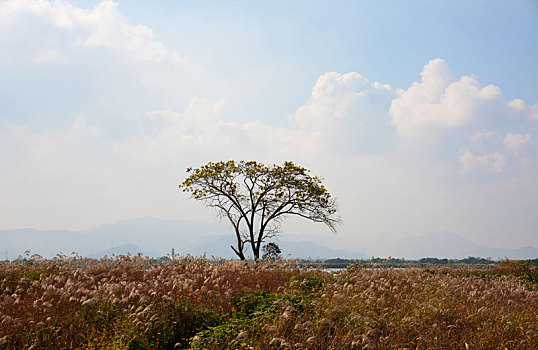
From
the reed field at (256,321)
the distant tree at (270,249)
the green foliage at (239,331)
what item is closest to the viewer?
the green foliage at (239,331)

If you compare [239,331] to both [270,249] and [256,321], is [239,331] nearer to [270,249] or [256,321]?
[256,321]

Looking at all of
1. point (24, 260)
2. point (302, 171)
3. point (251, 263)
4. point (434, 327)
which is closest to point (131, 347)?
point (434, 327)

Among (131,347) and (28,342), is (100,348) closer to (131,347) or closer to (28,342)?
(131,347)

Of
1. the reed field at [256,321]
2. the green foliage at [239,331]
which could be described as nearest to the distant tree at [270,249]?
the reed field at [256,321]

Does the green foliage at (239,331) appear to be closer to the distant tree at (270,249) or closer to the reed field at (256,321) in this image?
the reed field at (256,321)

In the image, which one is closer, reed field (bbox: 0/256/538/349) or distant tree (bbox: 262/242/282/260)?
reed field (bbox: 0/256/538/349)

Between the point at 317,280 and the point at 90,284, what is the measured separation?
6.46 meters

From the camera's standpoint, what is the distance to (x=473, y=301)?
9594 millimetres

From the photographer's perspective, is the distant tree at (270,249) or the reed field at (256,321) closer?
the reed field at (256,321)

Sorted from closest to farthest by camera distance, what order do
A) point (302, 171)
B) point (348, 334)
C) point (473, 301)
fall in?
point (348, 334) < point (473, 301) < point (302, 171)

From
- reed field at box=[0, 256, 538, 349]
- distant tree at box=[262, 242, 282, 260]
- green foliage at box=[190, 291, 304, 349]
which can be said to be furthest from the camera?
distant tree at box=[262, 242, 282, 260]

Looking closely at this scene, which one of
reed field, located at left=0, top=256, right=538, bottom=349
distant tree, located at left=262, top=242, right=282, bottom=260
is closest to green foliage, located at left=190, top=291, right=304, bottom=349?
reed field, located at left=0, top=256, right=538, bottom=349

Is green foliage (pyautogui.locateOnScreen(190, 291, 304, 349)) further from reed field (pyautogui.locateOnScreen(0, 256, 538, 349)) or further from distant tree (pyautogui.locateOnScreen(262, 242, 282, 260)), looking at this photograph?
distant tree (pyautogui.locateOnScreen(262, 242, 282, 260))

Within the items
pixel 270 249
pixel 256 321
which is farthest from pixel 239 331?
pixel 270 249
